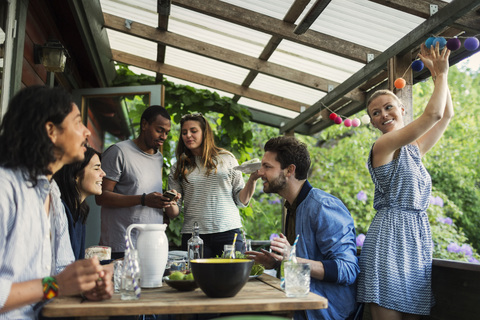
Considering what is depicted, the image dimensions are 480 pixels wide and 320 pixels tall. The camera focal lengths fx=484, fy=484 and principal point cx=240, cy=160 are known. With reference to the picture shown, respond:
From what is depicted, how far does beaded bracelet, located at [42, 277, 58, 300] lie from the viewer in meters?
1.23

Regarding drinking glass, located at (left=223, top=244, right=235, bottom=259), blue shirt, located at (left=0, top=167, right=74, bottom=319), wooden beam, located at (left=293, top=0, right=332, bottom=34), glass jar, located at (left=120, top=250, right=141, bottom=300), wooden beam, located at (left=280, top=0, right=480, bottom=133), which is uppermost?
wooden beam, located at (left=293, top=0, right=332, bottom=34)

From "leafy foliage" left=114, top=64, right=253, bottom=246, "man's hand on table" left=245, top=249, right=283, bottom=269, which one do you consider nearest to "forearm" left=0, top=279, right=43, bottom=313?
"man's hand on table" left=245, top=249, right=283, bottom=269

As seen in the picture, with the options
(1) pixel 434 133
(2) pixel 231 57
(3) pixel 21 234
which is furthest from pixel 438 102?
(2) pixel 231 57

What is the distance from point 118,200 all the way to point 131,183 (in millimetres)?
188

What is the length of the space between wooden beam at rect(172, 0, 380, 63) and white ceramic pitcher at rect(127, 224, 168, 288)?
2.70 meters

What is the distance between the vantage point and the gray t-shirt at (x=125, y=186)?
2824 mm

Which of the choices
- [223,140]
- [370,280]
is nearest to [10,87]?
[370,280]

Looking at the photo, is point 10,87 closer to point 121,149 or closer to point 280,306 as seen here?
point 121,149

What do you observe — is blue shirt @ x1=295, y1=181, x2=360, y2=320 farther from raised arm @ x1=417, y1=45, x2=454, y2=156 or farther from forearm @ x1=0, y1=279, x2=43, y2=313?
forearm @ x1=0, y1=279, x2=43, y2=313

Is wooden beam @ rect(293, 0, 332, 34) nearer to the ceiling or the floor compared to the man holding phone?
nearer to the ceiling

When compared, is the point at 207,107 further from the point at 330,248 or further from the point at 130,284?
the point at 130,284

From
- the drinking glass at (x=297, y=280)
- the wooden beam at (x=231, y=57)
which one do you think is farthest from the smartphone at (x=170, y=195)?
the wooden beam at (x=231, y=57)

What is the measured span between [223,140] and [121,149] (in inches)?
133

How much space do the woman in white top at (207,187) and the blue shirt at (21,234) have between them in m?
1.46
